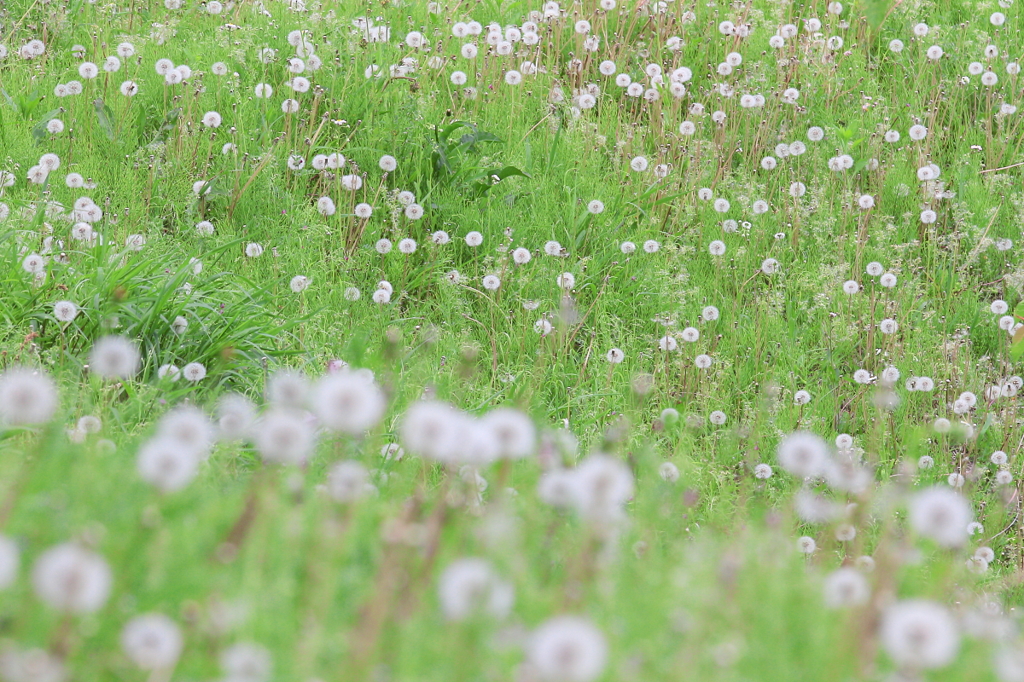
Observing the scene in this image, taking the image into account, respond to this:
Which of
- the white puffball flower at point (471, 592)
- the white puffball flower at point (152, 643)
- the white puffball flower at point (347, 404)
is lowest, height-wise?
the white puffball flower at point (152, 643)

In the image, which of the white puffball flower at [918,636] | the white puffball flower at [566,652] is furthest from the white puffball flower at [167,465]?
the white puffball flower at [918,636]

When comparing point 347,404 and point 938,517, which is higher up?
point 938,517

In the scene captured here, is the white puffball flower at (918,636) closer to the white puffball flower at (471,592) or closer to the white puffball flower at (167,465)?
the white puffball flower at (471,592)

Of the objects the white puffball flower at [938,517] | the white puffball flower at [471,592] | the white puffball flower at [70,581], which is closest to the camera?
the white puffball flower at [70,581]

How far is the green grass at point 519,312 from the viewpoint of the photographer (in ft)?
4.87

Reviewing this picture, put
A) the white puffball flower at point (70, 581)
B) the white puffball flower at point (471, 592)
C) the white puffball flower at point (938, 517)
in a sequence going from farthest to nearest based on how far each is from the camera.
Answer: the white puffball flower at point (938, 517) < the white puffball flower at point (471, 592) < the white puffball flower at point (70, 581)

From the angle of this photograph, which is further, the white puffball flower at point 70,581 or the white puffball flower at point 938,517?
the white puffball flower at point 938,517

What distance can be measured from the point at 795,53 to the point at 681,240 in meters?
1.85

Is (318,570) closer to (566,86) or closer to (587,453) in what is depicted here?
(587,453)

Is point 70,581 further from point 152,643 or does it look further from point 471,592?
point 471,592

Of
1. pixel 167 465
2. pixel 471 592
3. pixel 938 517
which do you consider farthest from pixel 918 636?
pixel 167 465

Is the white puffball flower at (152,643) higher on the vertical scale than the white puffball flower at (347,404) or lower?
lower

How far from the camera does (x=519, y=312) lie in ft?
13.9

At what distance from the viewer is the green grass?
1.49m
